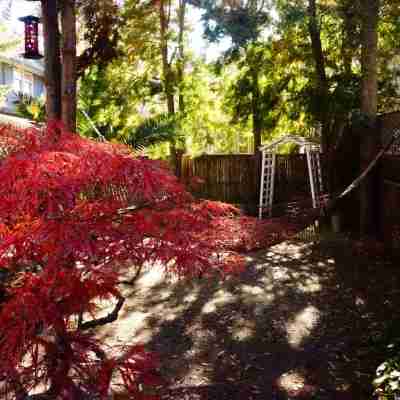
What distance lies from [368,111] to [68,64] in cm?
382

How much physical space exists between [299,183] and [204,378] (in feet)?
23.7

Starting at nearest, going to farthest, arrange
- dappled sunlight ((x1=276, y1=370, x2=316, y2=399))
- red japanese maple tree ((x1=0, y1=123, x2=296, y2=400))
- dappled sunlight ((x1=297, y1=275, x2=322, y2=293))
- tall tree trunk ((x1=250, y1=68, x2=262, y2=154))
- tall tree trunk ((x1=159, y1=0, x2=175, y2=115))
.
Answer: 1. red japanese maple tree ((x1=0, y1=123, x2=296, y2=400))
2. dappled sunlight ((x1=276, y1=370, x2=316, y2=399))
3. dappled sunlight ((x1=297, y1=275, x2=322, y2=293))
4. tall tree trunk ((x1=250, y1=68, x2=262, y2=154))
5. tall tree trunk ((x1=159, y1=0, x2=175, y2=115))

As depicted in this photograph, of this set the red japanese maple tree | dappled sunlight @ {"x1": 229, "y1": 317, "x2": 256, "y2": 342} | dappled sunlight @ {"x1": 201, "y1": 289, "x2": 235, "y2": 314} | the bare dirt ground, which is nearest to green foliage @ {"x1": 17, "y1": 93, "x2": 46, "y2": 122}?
the bare dirt ground

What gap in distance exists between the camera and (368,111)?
6.23m

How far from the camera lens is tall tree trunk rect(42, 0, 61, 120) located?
4293 millimetres

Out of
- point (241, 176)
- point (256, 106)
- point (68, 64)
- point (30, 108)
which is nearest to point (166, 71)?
point (256, 106)

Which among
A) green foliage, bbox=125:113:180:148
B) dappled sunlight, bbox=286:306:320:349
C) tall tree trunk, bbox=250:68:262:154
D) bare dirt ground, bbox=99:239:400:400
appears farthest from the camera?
tall tree trunk, bbox=250:68:262:154

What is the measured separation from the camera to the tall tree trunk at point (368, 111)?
611 cm

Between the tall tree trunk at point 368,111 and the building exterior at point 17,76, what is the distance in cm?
802

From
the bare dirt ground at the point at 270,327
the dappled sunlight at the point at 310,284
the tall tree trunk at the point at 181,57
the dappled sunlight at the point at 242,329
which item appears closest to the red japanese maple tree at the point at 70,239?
the bare dirt ground at the point at 270,327

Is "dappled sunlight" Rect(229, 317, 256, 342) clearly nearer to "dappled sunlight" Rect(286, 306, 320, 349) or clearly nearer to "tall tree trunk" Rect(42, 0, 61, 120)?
"dappled sunlight" Rect(286, 306, 320, 349)

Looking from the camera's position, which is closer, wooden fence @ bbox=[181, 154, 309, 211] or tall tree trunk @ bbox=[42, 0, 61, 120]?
tall tree trunk @ bbox=[42, 0, 61, 120]

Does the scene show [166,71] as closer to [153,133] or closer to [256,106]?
[256,106]

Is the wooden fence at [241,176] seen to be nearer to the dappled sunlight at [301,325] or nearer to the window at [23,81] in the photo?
the dappled sunlight at [301,325]
